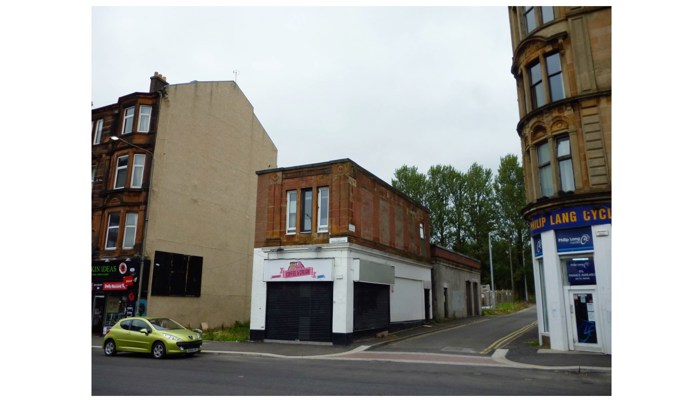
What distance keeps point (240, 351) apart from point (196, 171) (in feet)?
45.3

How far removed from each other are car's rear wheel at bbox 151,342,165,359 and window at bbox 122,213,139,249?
1121cm

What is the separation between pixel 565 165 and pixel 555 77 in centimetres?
345

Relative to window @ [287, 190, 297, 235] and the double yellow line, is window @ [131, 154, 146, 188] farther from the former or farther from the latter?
the double yellow line

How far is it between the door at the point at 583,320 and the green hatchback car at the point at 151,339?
1303 centimetres

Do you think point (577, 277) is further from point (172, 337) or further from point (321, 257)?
point (172, 337)

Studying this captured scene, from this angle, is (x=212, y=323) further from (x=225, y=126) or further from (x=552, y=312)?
(x=552, y=312)

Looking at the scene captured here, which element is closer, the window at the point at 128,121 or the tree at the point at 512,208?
the window at the point at 128,121

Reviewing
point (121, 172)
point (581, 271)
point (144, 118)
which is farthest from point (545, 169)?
point (121, 172)

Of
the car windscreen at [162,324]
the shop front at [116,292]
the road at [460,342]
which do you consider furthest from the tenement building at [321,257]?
the shop front at [116,292]

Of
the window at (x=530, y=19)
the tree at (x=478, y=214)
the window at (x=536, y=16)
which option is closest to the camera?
the window at (x=536, y=16)

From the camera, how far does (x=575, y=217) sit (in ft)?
52.0

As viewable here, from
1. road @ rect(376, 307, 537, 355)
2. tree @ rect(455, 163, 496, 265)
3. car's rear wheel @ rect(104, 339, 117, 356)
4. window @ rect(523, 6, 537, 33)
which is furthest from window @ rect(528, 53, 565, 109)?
tree @ rect(455, 163, 496, 265)

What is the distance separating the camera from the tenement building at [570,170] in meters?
15.4

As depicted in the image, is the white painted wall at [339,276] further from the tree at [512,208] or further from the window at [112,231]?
the tree at [512,208]
